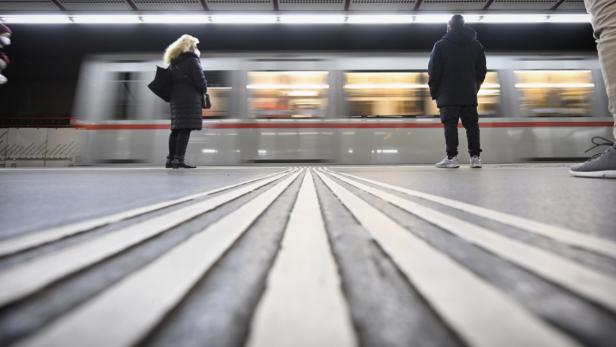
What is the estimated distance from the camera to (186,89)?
349cm

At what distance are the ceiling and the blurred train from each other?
1.49 m

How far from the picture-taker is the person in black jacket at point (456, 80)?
3.31 meters

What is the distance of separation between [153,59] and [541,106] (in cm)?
650

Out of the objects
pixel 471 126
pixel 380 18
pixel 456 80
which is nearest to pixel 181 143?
pixel 456 80

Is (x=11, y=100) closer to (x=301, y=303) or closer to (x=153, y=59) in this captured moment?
(x=153, y=59)

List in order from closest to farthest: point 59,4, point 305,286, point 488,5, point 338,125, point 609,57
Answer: point 305,286 < point 609,57 < point 338,125 < point 59,4 < point 488,5

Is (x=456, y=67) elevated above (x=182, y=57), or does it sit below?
below

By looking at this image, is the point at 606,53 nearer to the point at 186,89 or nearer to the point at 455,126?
the point at 455,126

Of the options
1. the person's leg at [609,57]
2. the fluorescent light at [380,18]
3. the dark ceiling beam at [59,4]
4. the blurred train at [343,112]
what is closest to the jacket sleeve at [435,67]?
the blurred train at [343,112]

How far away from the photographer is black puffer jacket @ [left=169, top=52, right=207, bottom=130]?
3.42m

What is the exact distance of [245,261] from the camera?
28cm

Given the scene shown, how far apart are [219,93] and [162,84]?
191 centimetres

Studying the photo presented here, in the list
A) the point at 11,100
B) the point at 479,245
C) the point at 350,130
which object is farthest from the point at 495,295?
the point at 11,100

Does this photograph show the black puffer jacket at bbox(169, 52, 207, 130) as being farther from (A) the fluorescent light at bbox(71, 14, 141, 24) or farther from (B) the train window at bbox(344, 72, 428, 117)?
(A) the fluorescent light at bbox(71, 14, 141, 24)
